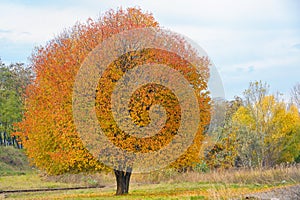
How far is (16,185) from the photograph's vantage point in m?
31.8

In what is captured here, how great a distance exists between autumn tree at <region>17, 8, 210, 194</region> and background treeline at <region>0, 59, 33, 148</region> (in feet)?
92.6

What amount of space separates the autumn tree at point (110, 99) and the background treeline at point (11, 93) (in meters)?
28.2

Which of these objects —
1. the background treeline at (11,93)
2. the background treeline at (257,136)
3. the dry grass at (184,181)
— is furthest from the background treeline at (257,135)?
the background treeline at (11,93)

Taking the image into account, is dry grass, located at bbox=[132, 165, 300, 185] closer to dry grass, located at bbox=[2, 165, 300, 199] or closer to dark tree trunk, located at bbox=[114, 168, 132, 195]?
dry grass, located at bbox=[2, 165, 300, 199]

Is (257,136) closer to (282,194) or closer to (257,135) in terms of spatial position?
(257,135)

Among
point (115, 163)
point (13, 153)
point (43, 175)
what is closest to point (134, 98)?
point (115, 163)

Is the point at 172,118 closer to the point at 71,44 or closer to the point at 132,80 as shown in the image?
the point at 132,80

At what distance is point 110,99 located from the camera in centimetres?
1798

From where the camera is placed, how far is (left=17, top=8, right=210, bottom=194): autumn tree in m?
17.8

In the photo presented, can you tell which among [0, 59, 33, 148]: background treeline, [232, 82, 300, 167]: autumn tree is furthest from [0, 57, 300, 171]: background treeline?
[0, 59, 33, 148]: background treeline

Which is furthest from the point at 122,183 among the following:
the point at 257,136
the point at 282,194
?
the point at 257,136

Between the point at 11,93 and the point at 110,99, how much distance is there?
35536 millimetres

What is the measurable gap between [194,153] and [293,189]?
166 inches

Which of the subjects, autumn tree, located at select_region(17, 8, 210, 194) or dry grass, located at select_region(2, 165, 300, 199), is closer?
autumn tree, located at select_region(17, 8, 210, 194)
